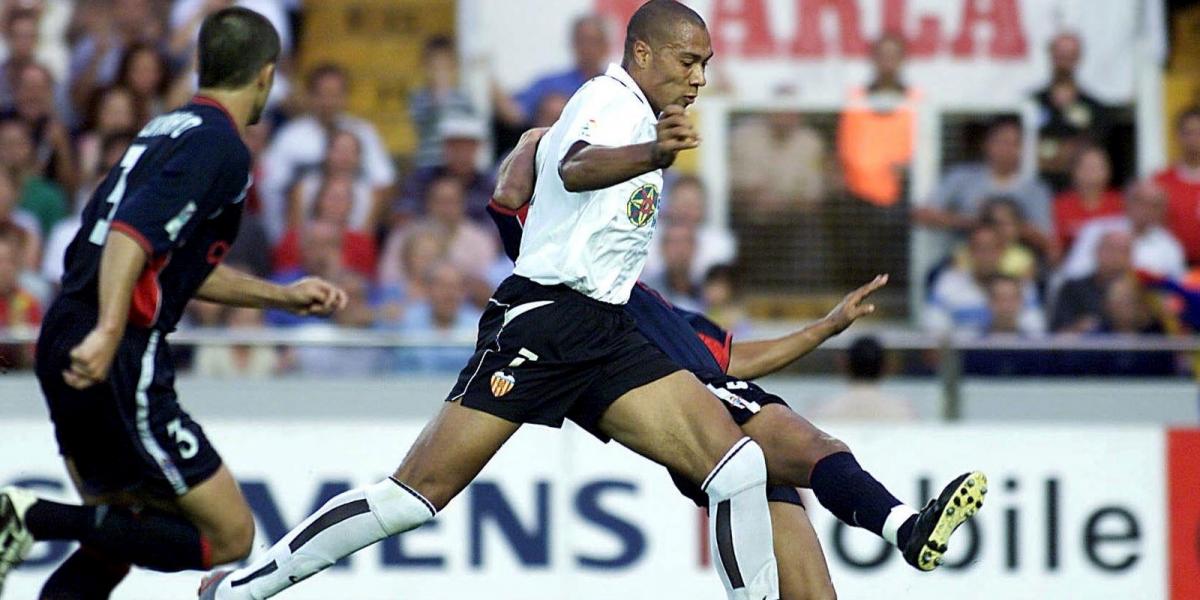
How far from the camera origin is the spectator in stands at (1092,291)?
32.5 ft

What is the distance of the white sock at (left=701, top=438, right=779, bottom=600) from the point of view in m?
5.71

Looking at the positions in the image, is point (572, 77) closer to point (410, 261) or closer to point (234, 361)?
point (410, 261)

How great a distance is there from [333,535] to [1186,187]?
22.1ft

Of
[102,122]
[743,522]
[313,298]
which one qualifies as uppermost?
[102,122]

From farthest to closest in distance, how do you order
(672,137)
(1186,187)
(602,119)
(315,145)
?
(315,145), (1186,187), (602,119), (672,137)

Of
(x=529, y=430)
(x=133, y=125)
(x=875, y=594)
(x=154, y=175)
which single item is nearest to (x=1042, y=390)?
(x=875, y=594)

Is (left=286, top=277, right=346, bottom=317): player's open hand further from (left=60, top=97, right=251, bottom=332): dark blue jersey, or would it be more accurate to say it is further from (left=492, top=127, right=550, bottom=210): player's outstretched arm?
(left=492, top=127, right=550, bottom=210): player's outstretched arm

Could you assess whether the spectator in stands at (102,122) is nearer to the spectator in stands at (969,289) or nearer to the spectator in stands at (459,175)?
the spectator in stands at (459,175)

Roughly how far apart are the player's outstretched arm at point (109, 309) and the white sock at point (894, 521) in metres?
2.35

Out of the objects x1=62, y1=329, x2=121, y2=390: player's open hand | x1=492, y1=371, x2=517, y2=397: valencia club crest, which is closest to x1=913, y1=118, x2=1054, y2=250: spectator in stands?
x1=492, y1=371, x2=517, y2=397: valencia club crest

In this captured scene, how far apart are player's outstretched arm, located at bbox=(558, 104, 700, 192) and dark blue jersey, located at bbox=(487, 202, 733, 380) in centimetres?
60

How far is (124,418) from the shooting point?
5.50 metres

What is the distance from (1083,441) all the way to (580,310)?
3.37 meters

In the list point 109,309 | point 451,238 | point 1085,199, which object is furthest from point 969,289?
point 109,309
